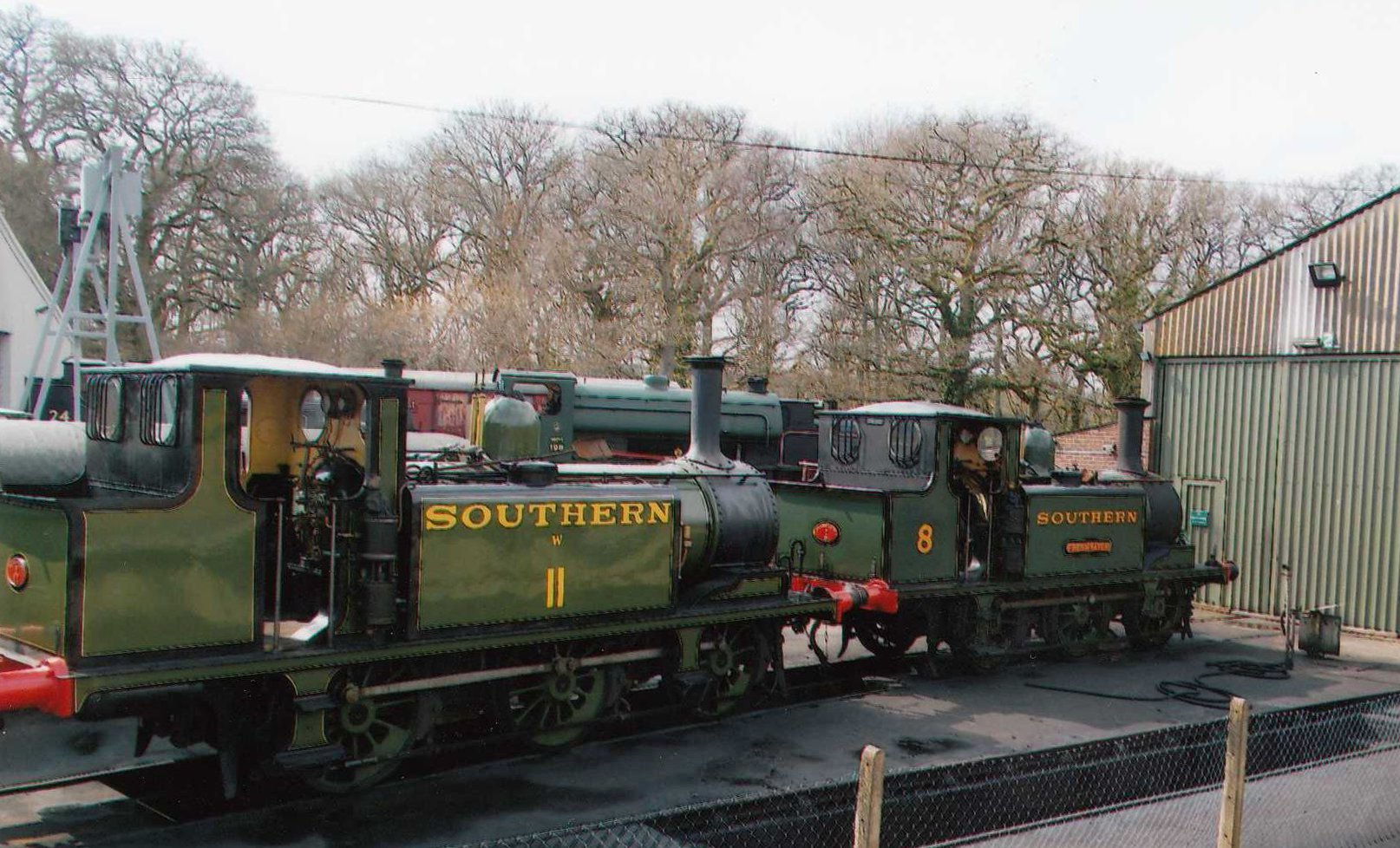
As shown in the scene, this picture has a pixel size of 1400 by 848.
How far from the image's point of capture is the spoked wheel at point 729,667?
921cm

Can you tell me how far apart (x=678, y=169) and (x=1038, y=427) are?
13.1 meters

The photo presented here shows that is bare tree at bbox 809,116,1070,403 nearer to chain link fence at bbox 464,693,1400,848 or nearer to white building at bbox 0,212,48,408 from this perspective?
white building at bbox 0,212,48,408

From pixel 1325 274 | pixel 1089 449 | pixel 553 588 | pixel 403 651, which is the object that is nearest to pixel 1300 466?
pixel 1325 274

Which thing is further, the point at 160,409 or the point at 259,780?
the point at 259,780

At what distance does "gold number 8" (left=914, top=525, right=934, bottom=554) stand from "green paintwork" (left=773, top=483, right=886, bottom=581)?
467mm

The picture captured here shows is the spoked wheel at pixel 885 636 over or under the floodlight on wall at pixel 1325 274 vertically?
under

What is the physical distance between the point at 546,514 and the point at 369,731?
5.65 ft

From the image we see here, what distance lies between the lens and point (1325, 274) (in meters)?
15.7

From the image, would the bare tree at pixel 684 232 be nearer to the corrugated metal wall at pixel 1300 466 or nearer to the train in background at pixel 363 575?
the corrugated metal wall at pixel 1300 466

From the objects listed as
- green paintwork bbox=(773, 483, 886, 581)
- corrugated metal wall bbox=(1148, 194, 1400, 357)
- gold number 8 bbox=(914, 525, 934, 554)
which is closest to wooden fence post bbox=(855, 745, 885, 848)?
green paintwork bbox=(773, 483, 886, 581)

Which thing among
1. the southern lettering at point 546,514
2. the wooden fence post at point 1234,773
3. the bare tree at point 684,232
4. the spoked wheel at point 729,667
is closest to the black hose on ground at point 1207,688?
the spoked wheel at point 729,667

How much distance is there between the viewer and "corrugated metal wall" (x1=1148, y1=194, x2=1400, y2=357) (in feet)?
50.2

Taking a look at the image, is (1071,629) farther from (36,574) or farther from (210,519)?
(36,574)

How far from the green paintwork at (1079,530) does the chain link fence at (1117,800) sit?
471 centimetres
